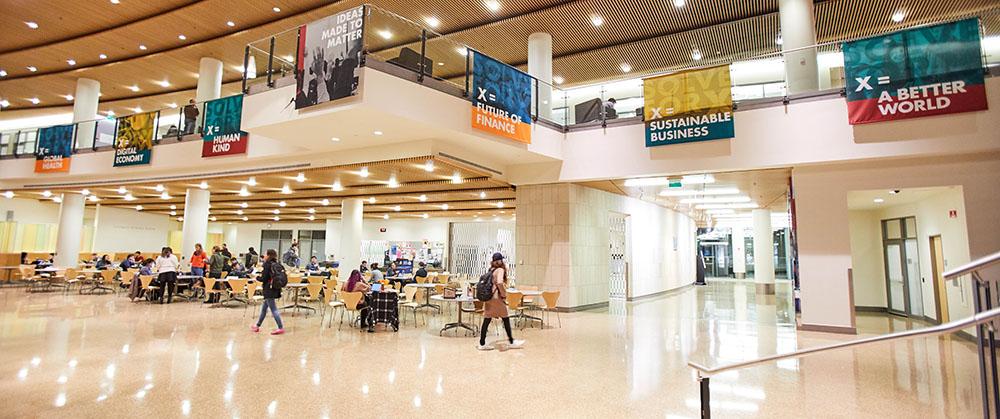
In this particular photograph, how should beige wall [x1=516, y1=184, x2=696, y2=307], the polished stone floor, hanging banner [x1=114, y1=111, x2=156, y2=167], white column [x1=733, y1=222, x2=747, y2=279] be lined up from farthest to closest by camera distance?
white column [x1=733, y1=222, x2=747, y2=279] → hanging banner [x1=114, y1=111, x2=156, y2=167] → beige wall [x1=516, y1=184, x2=696, y2=307] → the polished stone floor

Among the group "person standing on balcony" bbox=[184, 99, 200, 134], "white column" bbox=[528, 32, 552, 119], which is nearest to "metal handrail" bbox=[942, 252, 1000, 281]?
"white column" bbox=[528, 32, 552, 119]

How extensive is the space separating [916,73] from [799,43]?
2.34 meters

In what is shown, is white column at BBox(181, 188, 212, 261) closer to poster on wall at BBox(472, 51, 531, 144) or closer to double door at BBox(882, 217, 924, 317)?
poster on wall at BBox(472, 51, 531, 144)

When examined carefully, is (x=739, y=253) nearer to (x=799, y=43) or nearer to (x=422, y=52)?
(x=799, y=43)

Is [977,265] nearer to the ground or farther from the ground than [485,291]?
farther from the ground

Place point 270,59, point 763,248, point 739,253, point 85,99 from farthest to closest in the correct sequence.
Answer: point 739,253
point 763,248
point 85,99
point 270,59

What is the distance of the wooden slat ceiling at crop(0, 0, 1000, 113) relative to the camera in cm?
1071

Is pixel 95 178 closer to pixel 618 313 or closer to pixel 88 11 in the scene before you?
pixel 88 11

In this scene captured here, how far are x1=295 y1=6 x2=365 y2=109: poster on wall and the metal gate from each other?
29.5 ft

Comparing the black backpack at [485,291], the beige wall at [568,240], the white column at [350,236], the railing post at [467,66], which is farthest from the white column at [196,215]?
the black backpack at [485,291]

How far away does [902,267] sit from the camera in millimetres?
10555

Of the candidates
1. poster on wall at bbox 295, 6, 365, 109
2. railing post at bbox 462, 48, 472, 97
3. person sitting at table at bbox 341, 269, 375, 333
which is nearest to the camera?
poster on wall at bbox 295, 6, 365, 109

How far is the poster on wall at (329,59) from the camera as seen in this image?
279 inches

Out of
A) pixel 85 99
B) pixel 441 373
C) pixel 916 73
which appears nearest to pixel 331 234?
pixel 85 99
